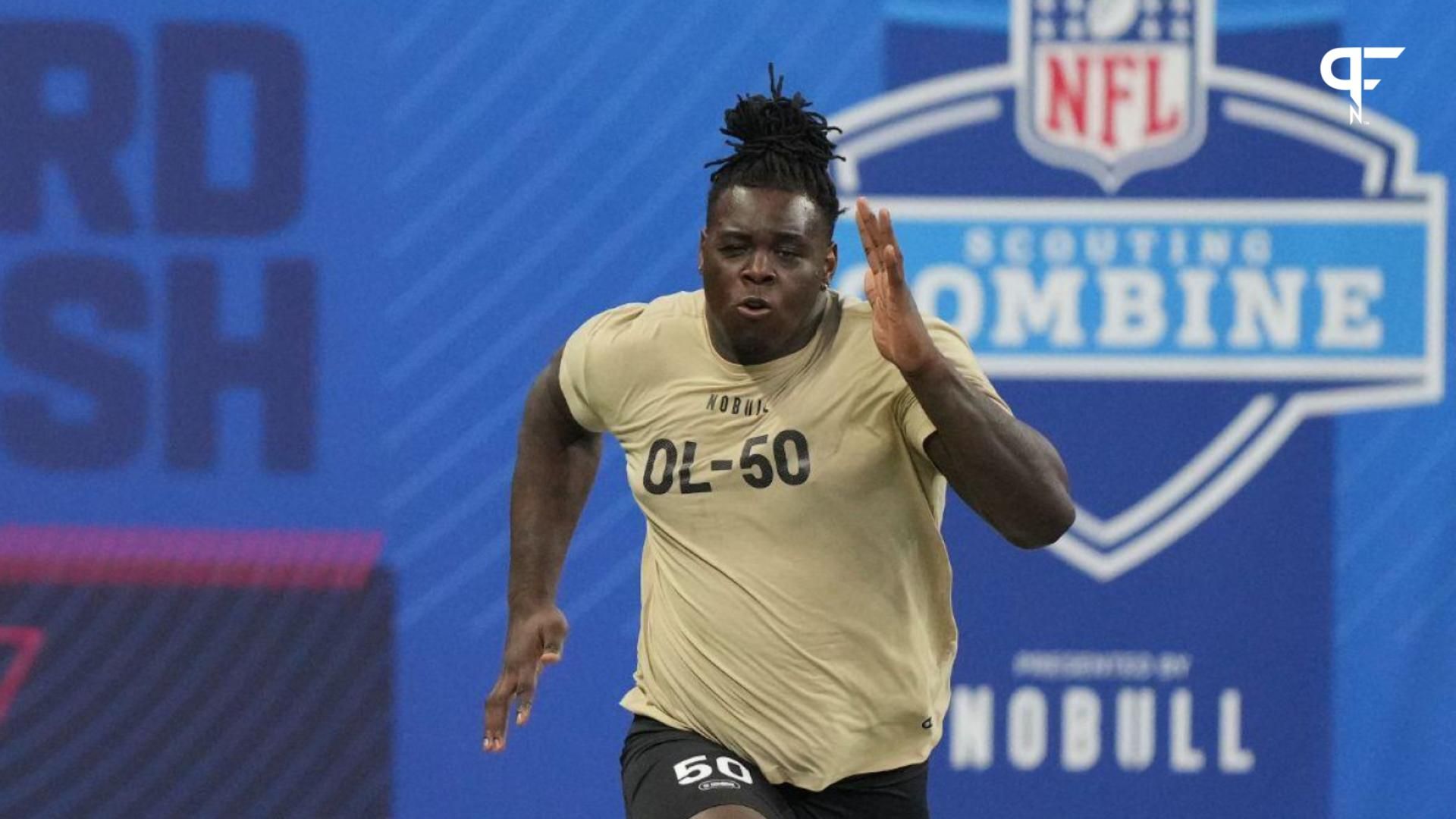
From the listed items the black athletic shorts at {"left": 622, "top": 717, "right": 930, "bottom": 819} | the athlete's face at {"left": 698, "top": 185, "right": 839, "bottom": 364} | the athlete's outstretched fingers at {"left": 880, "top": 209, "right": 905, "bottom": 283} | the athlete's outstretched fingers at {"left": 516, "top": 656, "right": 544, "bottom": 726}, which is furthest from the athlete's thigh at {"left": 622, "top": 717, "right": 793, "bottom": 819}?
the athlete's outstretched fingers at {"left": 880, "top": 209, "right": 905, "bottom": 283}

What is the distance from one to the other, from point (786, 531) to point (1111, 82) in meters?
2.20

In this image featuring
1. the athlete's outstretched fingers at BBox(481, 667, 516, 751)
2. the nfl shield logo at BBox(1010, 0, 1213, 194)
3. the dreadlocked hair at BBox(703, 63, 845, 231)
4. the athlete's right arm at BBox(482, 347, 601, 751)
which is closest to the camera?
the dreadlocked hair at BBox(703, 63, 845, 231)

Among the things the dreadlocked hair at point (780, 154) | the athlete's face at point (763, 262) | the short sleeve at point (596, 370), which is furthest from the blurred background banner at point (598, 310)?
the athlete's face at point (763, 262)

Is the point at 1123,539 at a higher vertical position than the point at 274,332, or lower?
lower

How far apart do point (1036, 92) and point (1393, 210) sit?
928mm

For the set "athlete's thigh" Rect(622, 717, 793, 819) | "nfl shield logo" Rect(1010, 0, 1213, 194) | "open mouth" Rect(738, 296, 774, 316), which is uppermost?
"nfl shield logo" Rect(1010, 0, 1213, 194)

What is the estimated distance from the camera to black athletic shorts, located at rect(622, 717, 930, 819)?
3086mm

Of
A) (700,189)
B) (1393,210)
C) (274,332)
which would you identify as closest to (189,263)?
(274,332)

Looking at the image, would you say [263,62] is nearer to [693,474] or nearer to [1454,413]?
[693,474]

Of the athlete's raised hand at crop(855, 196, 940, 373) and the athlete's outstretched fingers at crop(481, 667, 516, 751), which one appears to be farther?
the athlete's outstretched fingers at crop(481, 667, 516, 751)

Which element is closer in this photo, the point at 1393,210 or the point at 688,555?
the point at 688,555

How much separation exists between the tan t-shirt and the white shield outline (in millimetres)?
1754

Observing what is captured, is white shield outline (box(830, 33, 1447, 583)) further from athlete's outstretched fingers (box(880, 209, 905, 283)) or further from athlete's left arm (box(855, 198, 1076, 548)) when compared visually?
athlete's outstretched fingers (box(880, 209, 905, 283))

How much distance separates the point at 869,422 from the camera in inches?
124
